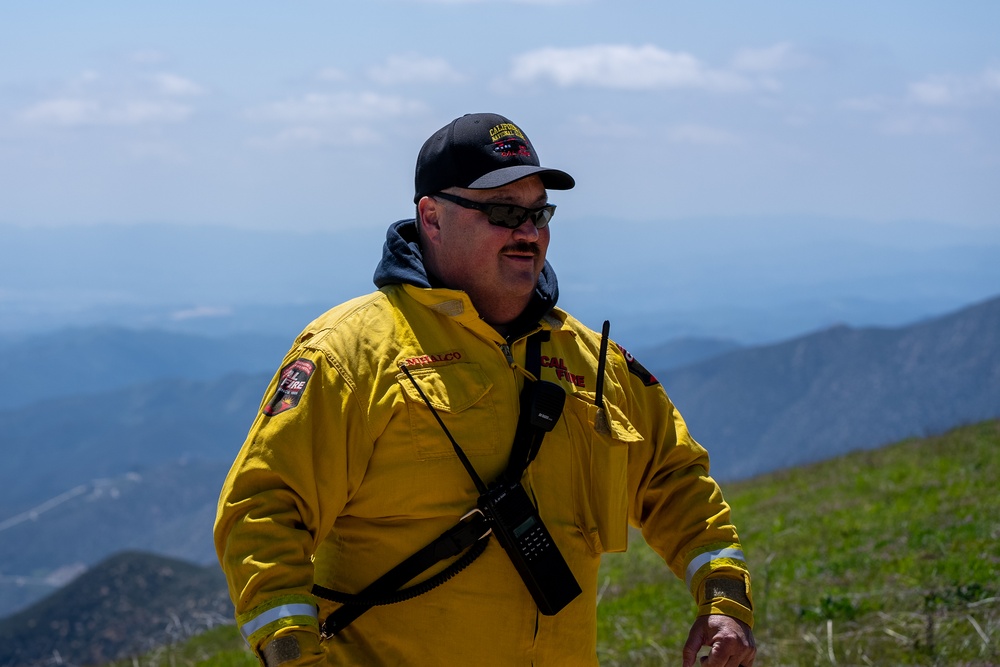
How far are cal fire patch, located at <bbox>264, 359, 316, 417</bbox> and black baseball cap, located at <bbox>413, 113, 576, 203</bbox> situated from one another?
73 centimetres

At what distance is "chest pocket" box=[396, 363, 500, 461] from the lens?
307 centimetres

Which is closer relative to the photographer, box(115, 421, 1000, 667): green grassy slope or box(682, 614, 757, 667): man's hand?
box(682, 614, 757, 667): man's hand

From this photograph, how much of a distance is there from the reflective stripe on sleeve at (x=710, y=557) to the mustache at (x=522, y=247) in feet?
3.59

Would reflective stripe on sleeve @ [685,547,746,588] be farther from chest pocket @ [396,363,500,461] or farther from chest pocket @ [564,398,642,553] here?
chest pocket @ [396,363,500,461]

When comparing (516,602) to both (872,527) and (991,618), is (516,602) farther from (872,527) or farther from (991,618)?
(872,527)

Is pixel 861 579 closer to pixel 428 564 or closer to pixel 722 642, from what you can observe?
pixel 722 642

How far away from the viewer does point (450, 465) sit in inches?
122

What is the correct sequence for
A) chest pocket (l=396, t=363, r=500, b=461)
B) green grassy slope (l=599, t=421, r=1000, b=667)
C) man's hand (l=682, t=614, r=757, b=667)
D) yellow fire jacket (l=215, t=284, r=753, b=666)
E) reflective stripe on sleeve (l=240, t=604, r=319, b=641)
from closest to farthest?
reflective stripe on sleeve (l=240, t=604, r=319, b=641) → yellow fire jacket (l=215, t=284, r=753, b=666) → chest pocket (l=396, t=363, r=500, b=461) → man's hand (l=682, t=614, r=757, b=667) → green grassy slope (l=599, t=421, r=1000, b=667)

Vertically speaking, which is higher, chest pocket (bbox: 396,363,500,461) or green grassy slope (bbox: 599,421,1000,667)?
chest pocket (bbox: 396,363,500,461)

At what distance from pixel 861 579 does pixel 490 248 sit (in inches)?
223

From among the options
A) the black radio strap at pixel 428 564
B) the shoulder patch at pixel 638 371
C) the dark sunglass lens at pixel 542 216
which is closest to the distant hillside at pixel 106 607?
the shoulder patch at pixel 638 371

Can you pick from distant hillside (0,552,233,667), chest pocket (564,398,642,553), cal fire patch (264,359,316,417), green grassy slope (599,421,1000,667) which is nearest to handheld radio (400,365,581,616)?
chest pocket (564,398,642,553)

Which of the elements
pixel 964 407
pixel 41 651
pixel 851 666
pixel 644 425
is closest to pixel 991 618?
pixel 851 666

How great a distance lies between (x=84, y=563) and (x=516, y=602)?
19620cm
